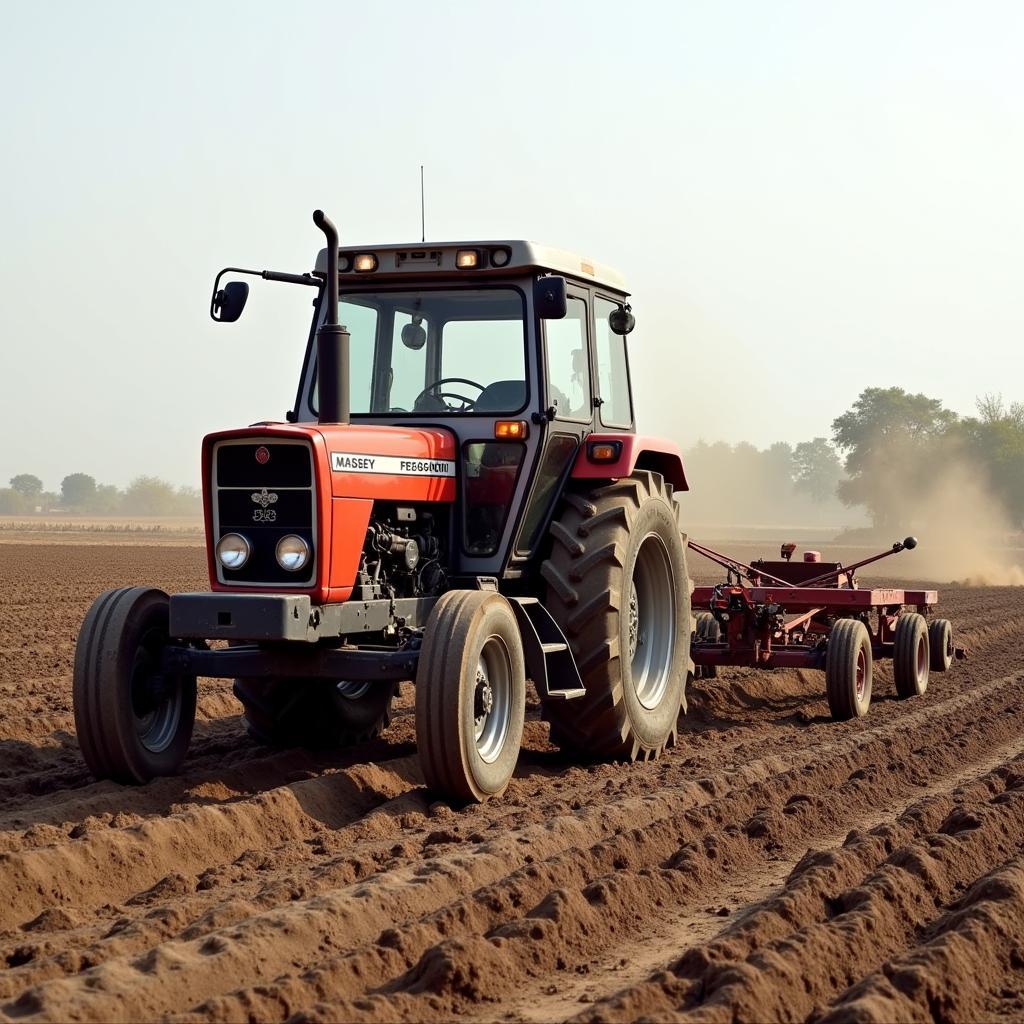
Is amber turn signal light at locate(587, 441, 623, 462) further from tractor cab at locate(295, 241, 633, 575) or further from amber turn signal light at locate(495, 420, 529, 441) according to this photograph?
amber turn signal light at locate(495, 420, 529, 441)

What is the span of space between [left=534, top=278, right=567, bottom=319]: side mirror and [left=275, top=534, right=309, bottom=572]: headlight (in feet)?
5.33

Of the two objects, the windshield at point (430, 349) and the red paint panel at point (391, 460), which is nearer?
the red paint panel at point (391, 460)

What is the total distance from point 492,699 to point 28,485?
495 ft

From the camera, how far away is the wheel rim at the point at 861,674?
10188 millimetres

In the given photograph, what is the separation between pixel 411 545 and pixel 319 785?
1.25 meters

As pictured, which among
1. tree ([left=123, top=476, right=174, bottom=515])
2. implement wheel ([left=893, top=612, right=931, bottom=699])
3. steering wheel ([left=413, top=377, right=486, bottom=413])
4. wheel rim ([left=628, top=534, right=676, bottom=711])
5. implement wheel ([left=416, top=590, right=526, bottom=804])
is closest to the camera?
implement wheel ([left=416, top=590, right=526, bottom=804])

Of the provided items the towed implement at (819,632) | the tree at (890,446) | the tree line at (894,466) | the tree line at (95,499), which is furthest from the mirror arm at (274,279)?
the tree line at (95,499)

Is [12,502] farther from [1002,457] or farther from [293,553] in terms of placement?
[293,553]

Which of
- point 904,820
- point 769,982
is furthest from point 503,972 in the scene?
point 904,820

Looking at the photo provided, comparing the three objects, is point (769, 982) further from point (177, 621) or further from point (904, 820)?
point (177, 621)

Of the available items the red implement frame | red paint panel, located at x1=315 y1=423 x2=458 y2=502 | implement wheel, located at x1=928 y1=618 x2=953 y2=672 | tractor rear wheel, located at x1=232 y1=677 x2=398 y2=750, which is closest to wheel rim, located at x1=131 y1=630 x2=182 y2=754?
tractor rear wheel, located at x1=232 y1=677 x2=398 y2=750

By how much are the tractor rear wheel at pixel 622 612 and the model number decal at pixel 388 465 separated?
2.40 feet

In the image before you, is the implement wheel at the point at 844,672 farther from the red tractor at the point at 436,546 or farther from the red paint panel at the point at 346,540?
the red paint panel at the point at 346,540

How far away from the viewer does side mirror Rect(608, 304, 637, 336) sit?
8289 millimetres
